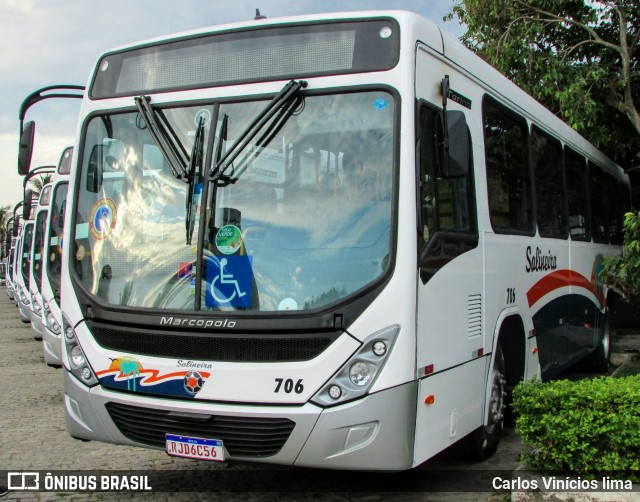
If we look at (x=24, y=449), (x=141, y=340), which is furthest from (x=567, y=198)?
(x=24, y=449)

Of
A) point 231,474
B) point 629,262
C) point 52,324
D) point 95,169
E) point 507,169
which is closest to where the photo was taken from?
point 95,169

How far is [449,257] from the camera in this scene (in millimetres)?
4945

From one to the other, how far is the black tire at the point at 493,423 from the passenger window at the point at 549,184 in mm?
1847

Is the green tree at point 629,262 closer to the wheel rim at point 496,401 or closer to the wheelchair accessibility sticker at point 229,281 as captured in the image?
the wheel rim at point 496,401

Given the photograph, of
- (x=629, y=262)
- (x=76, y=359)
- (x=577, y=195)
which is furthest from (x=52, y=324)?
(x=629, y=262)

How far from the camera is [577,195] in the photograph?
9219mm

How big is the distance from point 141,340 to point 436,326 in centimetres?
192

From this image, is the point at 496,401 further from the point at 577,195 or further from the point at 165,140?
the point at 577,195

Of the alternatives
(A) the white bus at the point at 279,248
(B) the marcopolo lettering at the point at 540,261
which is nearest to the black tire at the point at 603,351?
(B) the marcopolo lettering at the point at 540,261

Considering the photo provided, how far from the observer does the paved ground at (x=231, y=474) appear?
5246 millimetres

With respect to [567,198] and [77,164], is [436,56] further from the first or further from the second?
[567,198]

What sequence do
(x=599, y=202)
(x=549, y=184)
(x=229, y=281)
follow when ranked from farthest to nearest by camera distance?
(x=599, y=202) → (x=549, y=184) → (x=229, y=281)

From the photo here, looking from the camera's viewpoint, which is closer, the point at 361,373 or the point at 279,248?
the point at 361,373

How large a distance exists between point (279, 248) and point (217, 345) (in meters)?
0.71
